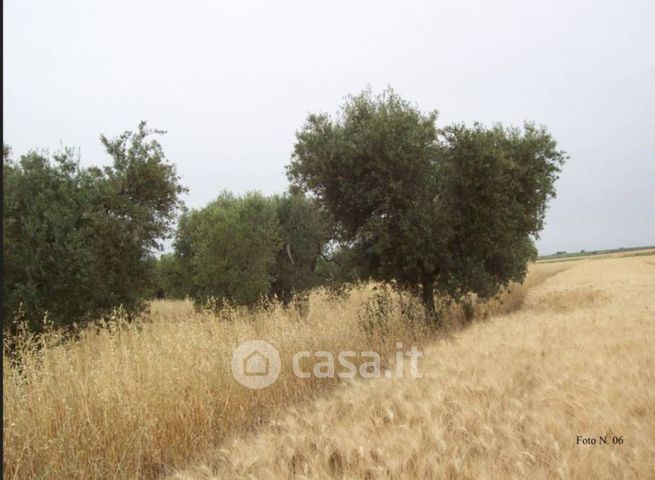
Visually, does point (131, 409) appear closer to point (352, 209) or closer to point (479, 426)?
point (479, 426)

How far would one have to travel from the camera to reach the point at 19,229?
9.29m

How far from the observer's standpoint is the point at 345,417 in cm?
459

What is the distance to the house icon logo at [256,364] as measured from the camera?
6.66 m

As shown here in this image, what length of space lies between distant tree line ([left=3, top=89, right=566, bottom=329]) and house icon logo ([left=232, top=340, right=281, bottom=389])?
4.04 metres

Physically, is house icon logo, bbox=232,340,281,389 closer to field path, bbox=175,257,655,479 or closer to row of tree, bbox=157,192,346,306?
field path, bbox=175,257,655,479

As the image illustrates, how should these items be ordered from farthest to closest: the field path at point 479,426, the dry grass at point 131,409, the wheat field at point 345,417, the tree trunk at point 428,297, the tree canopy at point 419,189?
the tree trunk at point 428,297 < the tree canopy at point 419,189 < the dry grass at point 131,409 < the wheat field at point 345,417 < the field path at point 479,426

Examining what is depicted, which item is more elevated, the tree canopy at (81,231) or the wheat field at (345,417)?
the tree canopy at (81,231)

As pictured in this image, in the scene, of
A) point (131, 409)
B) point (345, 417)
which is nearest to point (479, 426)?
point (345, 417)

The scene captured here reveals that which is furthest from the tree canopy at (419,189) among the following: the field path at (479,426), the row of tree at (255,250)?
the field path at (479,426)

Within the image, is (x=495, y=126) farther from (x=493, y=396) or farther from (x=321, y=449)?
(x=321, y=449)

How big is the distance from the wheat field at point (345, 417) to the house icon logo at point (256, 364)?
0.53 ft

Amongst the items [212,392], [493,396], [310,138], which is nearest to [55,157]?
[310,138]

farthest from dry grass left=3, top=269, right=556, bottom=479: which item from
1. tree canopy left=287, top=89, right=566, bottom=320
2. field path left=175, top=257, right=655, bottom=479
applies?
tree canopy left=287, top=89, right=566, bottom=320

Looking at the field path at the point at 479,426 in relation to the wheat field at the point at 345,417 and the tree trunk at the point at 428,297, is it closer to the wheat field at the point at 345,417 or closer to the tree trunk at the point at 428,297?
the wheat field at the point at 345,417
